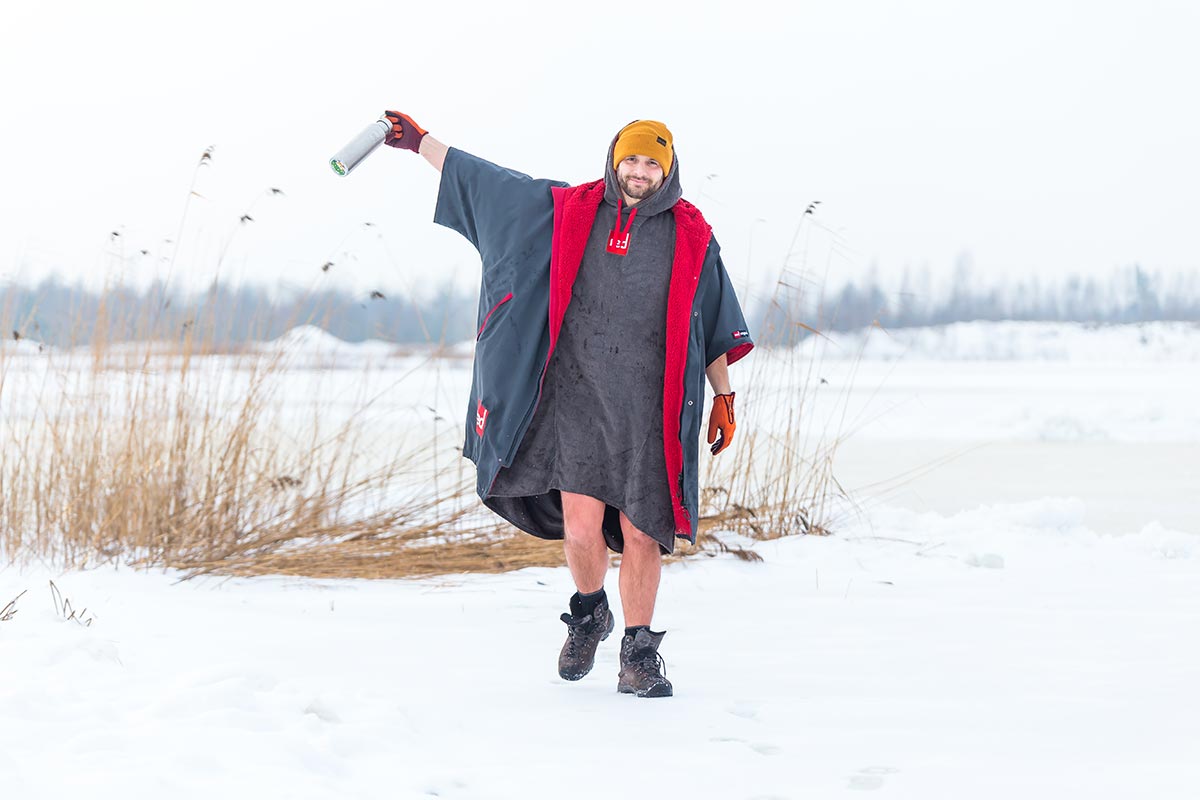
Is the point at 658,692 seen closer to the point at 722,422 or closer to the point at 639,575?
the point at 639,575

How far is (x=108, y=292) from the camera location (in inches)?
200

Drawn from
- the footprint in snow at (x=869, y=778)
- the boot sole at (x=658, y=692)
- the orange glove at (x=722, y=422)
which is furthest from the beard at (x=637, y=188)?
the footprint in snow at (x=869, y=778)

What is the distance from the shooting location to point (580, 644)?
304cm

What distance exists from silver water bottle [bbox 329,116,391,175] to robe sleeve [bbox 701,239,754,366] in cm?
96

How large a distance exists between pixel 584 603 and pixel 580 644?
112 millimetres

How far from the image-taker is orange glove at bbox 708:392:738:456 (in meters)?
3.05

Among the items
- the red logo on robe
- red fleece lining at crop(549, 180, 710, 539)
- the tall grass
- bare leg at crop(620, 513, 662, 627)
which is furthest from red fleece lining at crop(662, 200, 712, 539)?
the tall grass

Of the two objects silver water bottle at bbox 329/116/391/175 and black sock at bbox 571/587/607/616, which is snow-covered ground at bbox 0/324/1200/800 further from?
silver water bottle at bbox 329/116/391/175

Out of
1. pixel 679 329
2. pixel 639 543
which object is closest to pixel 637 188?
pixel 679 329

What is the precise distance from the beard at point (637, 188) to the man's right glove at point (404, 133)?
648mm

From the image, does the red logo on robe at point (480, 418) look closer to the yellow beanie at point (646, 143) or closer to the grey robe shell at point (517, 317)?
the grey robe shell at point (517, 317)

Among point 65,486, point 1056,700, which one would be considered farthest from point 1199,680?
point 65,486

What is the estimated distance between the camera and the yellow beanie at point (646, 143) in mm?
2871

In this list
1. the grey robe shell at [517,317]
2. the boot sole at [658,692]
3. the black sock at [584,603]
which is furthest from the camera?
the black sock at [584,603]
